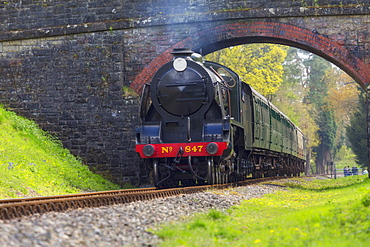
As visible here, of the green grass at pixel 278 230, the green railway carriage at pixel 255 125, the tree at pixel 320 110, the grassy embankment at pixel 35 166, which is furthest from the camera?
the tree at pixel 320 110

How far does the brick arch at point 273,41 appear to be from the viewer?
1683 centimetres

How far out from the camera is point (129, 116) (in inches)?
702

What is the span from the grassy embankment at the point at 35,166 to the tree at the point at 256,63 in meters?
15.2

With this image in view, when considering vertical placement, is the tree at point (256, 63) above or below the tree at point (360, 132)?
above

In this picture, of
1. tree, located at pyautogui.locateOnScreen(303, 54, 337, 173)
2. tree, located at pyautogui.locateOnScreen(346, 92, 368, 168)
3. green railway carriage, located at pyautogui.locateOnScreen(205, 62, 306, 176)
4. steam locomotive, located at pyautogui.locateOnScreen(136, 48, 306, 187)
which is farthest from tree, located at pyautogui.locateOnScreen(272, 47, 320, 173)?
steam locomotive, located at pyautogui.locateOnScreen(136, 48, 306, 187)

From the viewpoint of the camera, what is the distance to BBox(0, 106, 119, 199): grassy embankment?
12.9 meters

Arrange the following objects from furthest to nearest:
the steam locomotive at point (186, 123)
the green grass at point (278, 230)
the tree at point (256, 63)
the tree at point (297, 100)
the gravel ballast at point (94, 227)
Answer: the tree at point (297, 100), the tree at point (256, 63), the steam locomotive at point (186, 123), the green grass at point (278, 230), the gravel ballast at point (94, 227)

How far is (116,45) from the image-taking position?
18.3 m

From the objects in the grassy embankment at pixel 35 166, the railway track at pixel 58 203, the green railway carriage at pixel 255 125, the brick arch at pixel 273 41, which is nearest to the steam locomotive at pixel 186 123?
the green railway carriage at pixel 255 125

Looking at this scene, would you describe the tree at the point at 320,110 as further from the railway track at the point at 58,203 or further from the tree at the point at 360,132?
the railway track at the point at 58,203

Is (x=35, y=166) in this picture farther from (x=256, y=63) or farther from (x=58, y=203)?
(x=256, y=63)

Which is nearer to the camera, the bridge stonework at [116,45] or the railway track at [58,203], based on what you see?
the railway track at [58,203]

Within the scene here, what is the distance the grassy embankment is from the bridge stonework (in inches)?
22.5

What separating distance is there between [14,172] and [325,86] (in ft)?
181
